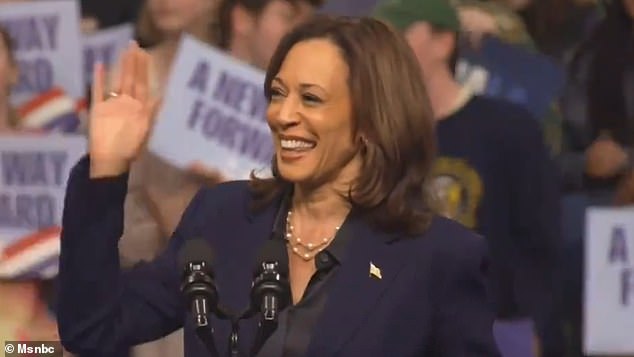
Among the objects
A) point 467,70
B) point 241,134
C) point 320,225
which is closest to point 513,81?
point 467,70

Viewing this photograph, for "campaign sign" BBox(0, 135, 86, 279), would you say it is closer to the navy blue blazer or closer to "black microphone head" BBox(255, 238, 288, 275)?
the navy blue blazer

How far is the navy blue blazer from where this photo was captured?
2.10 metres

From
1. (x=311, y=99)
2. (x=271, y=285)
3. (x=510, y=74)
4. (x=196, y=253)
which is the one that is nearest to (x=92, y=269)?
(x=196, y=253)

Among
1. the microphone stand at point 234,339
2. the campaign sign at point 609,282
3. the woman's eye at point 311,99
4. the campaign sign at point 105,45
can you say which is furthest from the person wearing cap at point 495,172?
the microphone stand at point 234,339

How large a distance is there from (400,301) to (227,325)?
0.25 metres

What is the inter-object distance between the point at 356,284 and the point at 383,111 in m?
0.25

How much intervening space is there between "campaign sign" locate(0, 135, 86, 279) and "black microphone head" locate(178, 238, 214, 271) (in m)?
1.95

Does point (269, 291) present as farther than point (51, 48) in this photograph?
No

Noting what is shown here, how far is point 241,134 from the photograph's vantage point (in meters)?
4.04

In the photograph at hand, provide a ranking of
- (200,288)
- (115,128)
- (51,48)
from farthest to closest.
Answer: (51,48) < (115,128) < (200,288)

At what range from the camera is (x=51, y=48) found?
4.23m

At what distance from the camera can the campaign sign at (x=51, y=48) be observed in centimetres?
Result: 422

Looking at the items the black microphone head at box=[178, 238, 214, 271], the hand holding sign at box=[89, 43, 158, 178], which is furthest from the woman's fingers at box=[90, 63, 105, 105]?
the black microphone head at box=[178, 238, 214, 271]

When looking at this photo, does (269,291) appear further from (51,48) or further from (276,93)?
(51,48)
